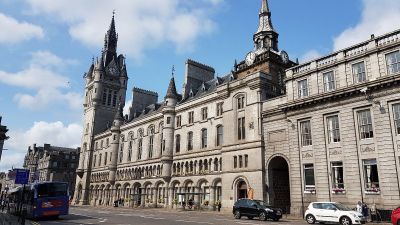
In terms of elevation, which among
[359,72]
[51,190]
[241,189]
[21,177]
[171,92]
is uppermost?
[171,92]

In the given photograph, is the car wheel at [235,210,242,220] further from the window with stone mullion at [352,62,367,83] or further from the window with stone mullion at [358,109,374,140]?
the window with stone mullion at [352,62,367,83]

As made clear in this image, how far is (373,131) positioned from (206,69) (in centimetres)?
3901

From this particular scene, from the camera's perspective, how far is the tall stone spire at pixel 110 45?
86.9 m

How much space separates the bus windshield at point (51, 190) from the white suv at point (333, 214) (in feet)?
63.2

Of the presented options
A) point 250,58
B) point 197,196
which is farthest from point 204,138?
point 250,58

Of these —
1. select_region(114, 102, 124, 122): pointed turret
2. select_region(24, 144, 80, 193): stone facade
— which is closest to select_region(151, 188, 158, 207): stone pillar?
select_region(114, 102, 124, 122): pointed turret

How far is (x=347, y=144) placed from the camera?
2969cm

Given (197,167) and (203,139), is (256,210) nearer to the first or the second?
(197,167)

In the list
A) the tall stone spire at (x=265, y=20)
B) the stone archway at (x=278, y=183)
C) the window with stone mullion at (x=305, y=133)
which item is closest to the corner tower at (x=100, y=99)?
the tall stone spire at (x=265, y=20)

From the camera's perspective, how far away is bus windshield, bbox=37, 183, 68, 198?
1059 inches

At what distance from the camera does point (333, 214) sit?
2342cm

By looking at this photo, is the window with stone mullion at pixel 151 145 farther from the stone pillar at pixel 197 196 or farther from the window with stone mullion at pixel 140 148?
the stone pillar at pixel 197 196

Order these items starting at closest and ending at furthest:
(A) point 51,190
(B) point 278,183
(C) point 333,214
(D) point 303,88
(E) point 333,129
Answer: (C) point 333,214
(A) point 51,190
(E) point 333,129
(D) point 303,88
(B) point 278,183

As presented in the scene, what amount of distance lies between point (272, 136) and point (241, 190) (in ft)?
25.0
